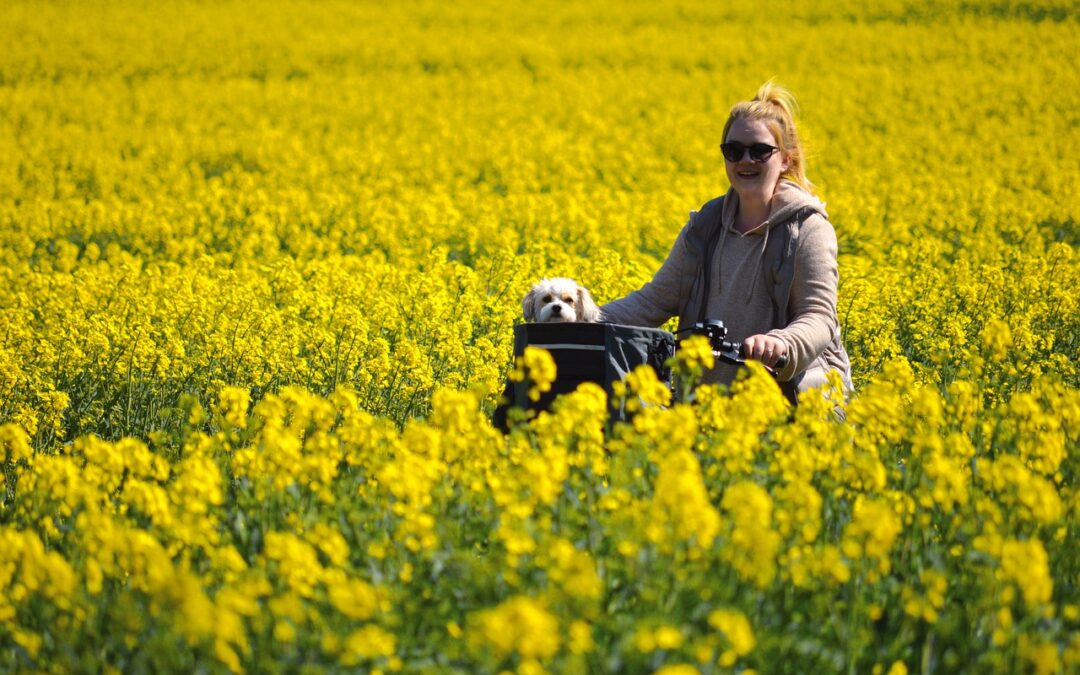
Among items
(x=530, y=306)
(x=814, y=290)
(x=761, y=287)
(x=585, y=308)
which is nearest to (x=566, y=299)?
(x=585, y=308)

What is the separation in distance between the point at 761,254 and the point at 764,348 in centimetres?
77

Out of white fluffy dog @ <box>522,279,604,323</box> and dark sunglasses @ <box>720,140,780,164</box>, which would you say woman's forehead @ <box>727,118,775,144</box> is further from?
white fluffy dog @ <box>522,279,604,323</box>

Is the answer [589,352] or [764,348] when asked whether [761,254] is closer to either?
[764,348]

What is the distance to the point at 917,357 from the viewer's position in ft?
24.8

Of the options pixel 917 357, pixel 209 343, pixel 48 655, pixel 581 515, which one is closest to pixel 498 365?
pixel 209 343

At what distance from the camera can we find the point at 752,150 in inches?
188

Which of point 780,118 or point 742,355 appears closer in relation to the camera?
point 742,355

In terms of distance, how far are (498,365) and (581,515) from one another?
3302 mm

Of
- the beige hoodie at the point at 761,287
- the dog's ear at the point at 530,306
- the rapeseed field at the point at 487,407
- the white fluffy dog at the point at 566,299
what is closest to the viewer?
the rapeseed field at the point at 487,407

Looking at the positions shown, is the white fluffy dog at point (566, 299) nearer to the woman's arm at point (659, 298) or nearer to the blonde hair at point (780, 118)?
the woman's arm at point (659, 298)

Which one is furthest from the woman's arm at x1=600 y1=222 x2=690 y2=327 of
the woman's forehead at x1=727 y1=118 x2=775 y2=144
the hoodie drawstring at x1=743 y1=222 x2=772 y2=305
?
the woman's forehead at x1=727 y1=118 x2=775 y2=144

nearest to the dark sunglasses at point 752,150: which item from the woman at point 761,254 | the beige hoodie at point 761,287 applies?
the woman at point 761,254

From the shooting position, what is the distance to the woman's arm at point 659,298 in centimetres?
508

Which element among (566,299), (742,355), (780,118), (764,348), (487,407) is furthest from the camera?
(487,407)
